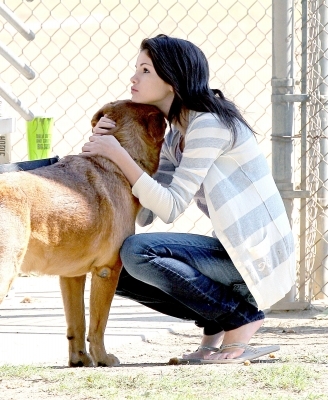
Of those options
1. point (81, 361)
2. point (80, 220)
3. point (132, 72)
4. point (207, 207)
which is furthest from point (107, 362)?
point (132, 72)

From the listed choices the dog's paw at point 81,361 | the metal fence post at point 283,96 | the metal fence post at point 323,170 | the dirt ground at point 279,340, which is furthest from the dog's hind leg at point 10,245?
the metal fence post at point 323,170

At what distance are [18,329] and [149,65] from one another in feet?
5.48

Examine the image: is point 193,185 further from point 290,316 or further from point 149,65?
point 290,316

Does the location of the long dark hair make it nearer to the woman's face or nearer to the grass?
the woman's face

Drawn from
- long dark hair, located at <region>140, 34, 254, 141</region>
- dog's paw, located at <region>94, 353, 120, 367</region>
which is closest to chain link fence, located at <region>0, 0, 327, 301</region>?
long dark hair, located at <region>140, 34, 254, 141</region>

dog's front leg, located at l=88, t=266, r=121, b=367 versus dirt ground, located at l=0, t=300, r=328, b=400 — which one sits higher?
dog's front leg, located at l=88, t=266, r=121, b=367

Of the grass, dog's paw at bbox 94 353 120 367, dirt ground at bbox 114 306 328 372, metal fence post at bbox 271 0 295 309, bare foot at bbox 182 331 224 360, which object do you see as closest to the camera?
the grass

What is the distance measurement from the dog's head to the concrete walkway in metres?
1.04

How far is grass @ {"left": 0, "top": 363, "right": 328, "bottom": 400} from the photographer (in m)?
3.01

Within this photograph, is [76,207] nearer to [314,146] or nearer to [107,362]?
[107,362]

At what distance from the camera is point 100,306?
378cm

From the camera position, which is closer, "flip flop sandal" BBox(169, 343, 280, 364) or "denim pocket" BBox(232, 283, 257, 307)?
"flip flop sandal" BBox(169, 343, 280, 364)

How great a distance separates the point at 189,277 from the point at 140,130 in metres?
0.70

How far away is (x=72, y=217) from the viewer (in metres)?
3.54
